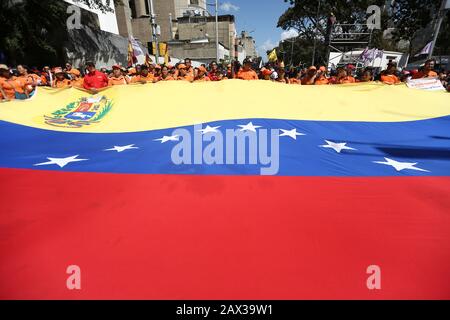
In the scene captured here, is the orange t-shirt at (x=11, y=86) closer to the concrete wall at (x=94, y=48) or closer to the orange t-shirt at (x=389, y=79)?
the orange t-shirt at (x=389, y=79)

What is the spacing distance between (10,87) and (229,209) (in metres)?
7.46

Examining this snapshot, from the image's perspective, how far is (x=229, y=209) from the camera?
2791 millimetres

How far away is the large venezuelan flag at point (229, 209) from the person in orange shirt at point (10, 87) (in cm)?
238

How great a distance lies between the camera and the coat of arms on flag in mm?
5512

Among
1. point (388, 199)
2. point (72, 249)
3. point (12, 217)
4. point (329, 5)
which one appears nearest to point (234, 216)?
point (72, 249)

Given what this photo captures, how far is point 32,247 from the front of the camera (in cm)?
228

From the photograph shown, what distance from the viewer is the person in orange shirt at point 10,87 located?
24.0 feet

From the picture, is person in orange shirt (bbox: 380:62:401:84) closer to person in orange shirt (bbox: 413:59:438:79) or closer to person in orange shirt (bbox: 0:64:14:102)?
person in orange shirt (bbox: 413:59:438:79)

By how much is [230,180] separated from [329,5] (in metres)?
31.2

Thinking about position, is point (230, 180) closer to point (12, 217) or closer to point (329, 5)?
point (12, 217)

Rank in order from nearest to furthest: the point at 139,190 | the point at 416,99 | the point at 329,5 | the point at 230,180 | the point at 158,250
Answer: the point at 158,250 < the point at 139,190 < the point at 230,180 < the point at 416,99 < the point at 329,5

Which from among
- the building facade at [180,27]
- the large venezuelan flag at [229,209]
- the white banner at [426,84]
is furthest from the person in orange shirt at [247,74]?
the building facade at [180,27]
